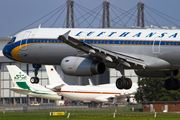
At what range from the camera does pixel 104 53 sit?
27469 mm

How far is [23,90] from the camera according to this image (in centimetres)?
7819

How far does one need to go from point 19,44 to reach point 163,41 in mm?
12998

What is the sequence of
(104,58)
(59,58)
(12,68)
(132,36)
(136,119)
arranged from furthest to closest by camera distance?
1. (12,68)
2. (136,119)
3. (59,58)
4. (132,36)
5. (104,58)

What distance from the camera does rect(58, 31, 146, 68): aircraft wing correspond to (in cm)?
2653

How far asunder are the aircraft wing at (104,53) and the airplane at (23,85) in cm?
5121

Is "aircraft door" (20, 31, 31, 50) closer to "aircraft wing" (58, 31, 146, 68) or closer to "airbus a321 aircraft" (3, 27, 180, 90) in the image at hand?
"airbus a321 aircraft" (3, 27, 180, 90)

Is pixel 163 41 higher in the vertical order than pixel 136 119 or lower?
higher

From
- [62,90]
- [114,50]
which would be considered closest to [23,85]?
[62,90]

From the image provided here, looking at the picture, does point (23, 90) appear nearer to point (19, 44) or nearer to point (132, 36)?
point (19, 44)

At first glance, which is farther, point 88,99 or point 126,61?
point 88,99

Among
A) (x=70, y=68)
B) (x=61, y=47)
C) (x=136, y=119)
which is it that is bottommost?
(x=136, y=119)

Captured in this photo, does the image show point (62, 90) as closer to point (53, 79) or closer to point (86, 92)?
point (53, 79)

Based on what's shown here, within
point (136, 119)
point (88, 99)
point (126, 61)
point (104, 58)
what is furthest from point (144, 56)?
point (88, 99)

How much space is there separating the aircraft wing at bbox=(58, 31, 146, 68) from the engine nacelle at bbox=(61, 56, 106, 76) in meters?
0.87
